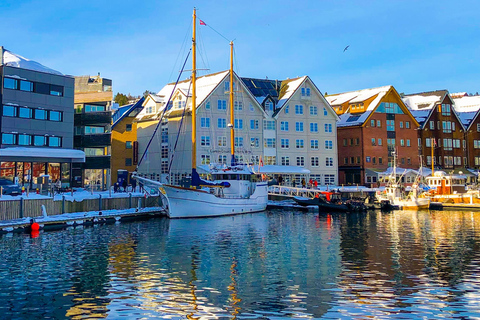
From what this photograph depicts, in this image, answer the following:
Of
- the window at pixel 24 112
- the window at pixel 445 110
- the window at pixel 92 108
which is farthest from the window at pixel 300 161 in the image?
the window at pixel 24 112

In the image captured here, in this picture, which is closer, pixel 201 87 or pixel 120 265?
pixel 120 265

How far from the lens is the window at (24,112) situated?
5719 cm

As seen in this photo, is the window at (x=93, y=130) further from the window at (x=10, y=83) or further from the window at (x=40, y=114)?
the window at (x=10, y=83)

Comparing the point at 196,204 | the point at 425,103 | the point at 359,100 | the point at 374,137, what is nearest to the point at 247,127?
the point at 374,137

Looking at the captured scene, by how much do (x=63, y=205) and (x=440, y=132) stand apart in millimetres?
75029

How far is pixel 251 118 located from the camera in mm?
75375

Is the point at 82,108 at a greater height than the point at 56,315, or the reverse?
the point at 82,108

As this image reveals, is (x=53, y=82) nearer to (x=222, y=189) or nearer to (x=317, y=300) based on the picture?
(x=222, y=189)

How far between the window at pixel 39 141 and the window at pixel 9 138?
2304 mm

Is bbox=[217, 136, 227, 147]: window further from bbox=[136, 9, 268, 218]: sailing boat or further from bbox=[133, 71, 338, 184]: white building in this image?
bbox=[136, 9, 268, 218]: sailing boat

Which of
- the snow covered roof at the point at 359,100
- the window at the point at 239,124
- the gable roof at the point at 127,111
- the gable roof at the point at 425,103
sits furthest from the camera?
the gable roof at the point at 425,103

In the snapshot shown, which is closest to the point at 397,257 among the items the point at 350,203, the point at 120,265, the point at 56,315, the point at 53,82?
the point at 120,265

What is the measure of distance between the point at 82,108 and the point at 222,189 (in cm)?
3147

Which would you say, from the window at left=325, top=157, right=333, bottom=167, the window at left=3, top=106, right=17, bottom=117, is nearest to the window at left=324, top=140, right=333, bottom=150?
the window at left=325, top=157, right=333, bottom=167
